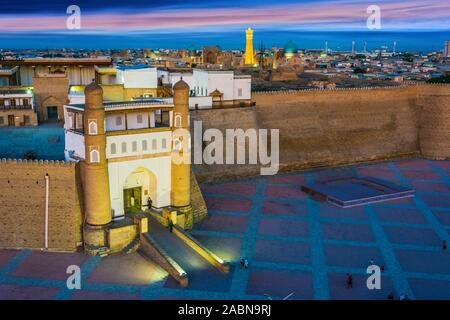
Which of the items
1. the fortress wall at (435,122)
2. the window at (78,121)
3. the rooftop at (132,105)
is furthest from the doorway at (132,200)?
the fortress wall at (435,122)

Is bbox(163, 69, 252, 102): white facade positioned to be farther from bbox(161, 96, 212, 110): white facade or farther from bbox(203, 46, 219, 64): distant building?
bbox(203, 46, 219, 64): distant building

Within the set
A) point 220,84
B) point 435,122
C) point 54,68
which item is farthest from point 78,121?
point 435,122

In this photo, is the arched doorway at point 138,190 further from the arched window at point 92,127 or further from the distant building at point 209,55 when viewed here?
the distant building at point 209,55

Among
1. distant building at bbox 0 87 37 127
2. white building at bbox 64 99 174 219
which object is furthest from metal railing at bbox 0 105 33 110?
white building at bbox 64 99 174 219

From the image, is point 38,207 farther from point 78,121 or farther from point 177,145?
point 177,145

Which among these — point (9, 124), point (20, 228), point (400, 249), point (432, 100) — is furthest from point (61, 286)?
point (432, 100)
